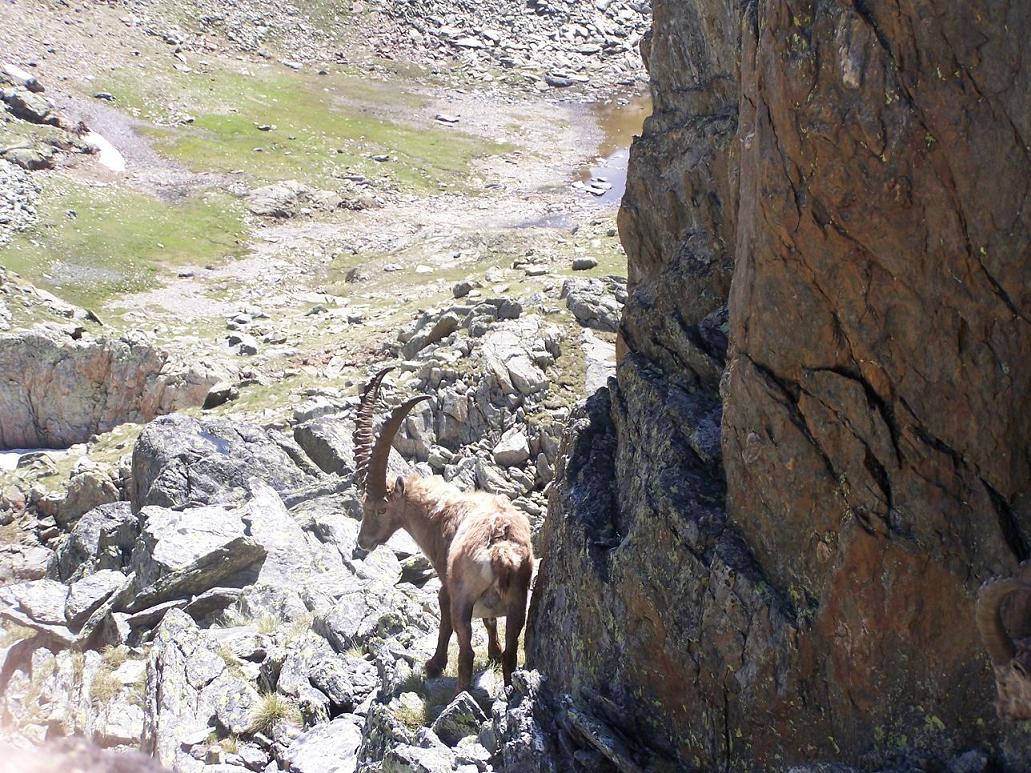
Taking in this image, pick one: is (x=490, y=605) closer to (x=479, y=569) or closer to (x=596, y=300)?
(x=479, y=569)

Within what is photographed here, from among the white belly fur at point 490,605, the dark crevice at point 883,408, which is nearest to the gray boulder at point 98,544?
the white belly fur at point 490,605

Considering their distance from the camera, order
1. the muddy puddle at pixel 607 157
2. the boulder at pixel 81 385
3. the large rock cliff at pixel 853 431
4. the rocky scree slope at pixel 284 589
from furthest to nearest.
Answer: the muddy puddle at pixel 607 157 → the boulder at pixel 81 385 → the rocky scree slope at pixel 284 589 → the large rock cliff at pixel 853 431

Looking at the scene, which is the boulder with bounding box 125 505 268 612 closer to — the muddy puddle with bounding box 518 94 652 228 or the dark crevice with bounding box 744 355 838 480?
the dark crevice with bounding box 744 355 838 480

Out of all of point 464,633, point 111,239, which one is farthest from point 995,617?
point 111,239

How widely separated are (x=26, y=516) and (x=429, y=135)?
64.9 meters

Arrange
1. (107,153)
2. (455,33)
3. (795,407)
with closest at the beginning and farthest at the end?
(795,407)
(107,153)
(455,33)

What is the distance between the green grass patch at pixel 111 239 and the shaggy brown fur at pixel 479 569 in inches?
1610

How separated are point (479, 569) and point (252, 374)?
85.4 feet

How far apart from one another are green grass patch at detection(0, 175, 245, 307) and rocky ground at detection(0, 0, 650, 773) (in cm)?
22

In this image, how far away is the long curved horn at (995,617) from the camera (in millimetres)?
7154

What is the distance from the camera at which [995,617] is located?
23.7 feet

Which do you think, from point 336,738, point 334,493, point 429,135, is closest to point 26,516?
point 334,493

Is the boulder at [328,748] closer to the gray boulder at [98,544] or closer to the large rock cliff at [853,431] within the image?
the large rock cliff at [853,431]

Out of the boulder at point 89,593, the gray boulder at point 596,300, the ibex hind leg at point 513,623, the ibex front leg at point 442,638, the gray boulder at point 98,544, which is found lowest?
the gray boulder at point 98,544
